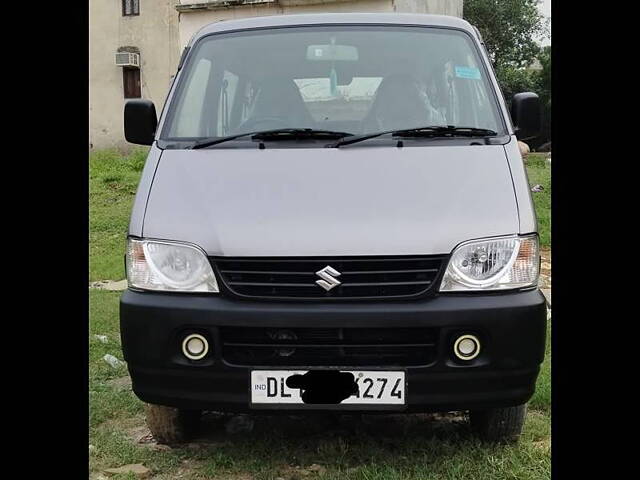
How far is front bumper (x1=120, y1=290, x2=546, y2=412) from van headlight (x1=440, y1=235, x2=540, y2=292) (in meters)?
0.05

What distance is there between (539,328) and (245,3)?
12253 millimetres

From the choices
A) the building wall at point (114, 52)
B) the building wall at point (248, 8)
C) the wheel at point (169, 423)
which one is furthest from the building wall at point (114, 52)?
the wheel at point (169, 423)

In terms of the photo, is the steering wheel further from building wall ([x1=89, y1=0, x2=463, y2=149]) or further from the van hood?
building wall ([x1=89, y1=0, x2=463, y2=149])

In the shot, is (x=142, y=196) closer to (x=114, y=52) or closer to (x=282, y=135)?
(x=282, y=135)

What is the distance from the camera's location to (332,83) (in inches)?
158

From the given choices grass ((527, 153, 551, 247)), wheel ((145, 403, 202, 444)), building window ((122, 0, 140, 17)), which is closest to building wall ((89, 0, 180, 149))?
building window ((122, 0, 140, 17))

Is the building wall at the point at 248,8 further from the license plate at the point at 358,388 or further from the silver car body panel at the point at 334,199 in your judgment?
the license plate at the point at 358,388

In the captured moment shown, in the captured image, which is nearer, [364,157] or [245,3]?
[364,157]

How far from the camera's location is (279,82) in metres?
4.01

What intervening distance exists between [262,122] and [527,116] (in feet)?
4.53

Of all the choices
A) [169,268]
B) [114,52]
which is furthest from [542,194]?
[114,52]

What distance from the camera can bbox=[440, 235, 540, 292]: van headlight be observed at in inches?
119
